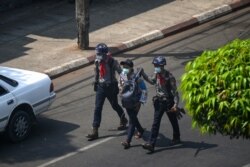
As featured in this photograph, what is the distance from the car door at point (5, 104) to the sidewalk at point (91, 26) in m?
4.33

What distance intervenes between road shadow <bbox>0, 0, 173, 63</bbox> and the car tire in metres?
5.33

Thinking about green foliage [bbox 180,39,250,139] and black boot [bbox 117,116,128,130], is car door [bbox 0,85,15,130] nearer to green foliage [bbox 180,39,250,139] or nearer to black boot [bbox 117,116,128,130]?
black boot [bbox 117,116,128,130]

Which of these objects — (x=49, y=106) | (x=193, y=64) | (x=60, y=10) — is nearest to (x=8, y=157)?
(x=49, y=106)

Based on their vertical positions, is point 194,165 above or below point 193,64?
below

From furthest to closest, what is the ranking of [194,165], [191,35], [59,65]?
[191,35], [59,65], [194,165]

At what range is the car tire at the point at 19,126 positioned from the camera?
1407 centimetres

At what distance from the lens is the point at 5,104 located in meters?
13.9

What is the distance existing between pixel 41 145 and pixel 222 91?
5484 mm

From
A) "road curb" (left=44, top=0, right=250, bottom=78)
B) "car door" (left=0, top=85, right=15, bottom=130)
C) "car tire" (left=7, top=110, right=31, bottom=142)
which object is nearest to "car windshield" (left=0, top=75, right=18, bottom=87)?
"car door" (left=0, top=85, right=15, bottom=130)

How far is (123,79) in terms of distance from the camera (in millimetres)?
13492

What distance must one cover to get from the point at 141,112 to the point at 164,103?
7.34 ft

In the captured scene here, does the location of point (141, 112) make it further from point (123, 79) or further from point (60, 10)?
point (60, 10)

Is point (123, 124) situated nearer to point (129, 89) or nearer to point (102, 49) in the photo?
point (129, 89)

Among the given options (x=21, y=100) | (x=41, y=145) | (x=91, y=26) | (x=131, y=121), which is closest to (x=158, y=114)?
(x=131, y=121)
